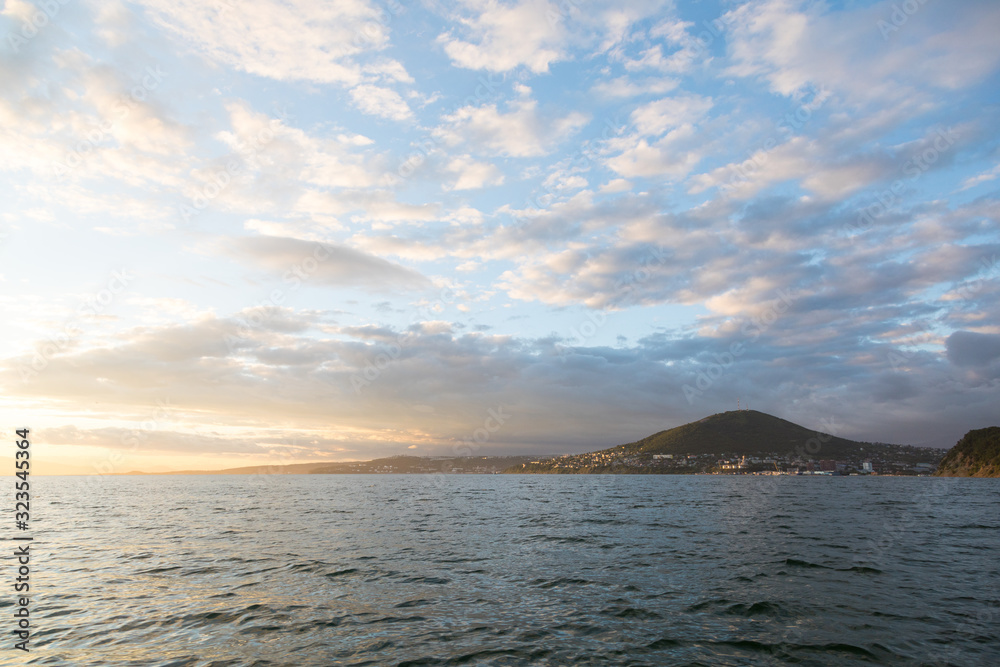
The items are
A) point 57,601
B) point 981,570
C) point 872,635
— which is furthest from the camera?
point 981,570

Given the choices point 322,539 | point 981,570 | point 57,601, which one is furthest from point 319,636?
point 981,570

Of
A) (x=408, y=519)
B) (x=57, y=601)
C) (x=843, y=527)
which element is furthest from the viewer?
(x=408, y=519)

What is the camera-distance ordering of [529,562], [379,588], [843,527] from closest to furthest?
[379,588], [529,562], [843,527]

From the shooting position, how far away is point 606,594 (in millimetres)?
22688

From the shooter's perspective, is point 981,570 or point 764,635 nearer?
point 764,635

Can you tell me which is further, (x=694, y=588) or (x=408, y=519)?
(x=408, y=519)

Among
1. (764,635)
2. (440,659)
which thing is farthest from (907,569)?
(440,659)

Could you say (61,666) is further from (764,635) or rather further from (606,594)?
(764,635)

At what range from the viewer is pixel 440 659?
15047mm

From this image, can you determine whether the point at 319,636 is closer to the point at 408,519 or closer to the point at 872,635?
the point at 872,635

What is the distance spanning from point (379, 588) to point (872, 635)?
804 inches

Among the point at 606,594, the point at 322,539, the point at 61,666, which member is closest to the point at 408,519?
the point at 322,539

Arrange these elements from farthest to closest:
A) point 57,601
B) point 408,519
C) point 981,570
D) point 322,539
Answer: point 408,519, point 322,539, point 981,570, point 57,601

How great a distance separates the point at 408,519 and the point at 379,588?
34.7 meters
